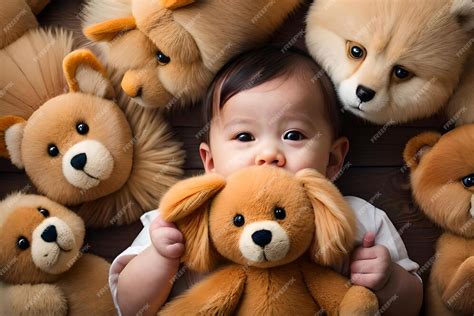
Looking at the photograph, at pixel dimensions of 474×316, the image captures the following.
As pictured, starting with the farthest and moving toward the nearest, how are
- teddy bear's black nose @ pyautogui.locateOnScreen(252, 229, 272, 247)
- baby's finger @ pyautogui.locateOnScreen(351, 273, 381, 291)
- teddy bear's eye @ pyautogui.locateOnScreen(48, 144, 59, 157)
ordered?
teddy bear's eye @ pyautogui.locateOnScreen(48, 144, 59, 157)
baby's finger @ pyautogui.locateOnScreen(351, 273, 381, 291)
teddy bear's black nose @ pyautogui.locateOnScreen(252, 229, 272, 247)

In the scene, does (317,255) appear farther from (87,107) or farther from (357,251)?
(87,107)

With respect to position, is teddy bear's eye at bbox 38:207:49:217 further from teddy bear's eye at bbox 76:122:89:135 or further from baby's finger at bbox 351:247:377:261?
baby's finger at bbox 351:247:377:261

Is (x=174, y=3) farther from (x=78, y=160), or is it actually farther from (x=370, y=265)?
(x=370, y=265)

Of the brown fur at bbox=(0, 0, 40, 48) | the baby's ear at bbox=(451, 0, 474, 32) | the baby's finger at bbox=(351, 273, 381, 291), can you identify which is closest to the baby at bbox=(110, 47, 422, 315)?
the baby's finger at bbox=(351, 273, 381, 291)

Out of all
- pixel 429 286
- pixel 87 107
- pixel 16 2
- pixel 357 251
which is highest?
pixel 16 2

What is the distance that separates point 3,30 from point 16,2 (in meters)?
0.06

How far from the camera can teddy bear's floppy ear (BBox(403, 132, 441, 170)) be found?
1148 millimetres

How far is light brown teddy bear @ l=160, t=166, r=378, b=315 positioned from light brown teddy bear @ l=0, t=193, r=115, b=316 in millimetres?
203

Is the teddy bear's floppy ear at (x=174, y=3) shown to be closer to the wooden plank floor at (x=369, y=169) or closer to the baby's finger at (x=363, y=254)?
the wooden plank floor at (x=369, y=169)

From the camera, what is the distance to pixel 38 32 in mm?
1142

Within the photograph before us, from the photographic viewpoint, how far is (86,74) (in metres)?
1.11

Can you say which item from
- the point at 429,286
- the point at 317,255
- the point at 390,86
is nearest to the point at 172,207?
the point at 317,255

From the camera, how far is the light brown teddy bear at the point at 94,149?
1074 millimetres

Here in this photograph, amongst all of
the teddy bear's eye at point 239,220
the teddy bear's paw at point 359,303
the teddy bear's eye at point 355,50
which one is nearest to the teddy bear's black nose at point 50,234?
the teddy bear's eye at point 239,220
